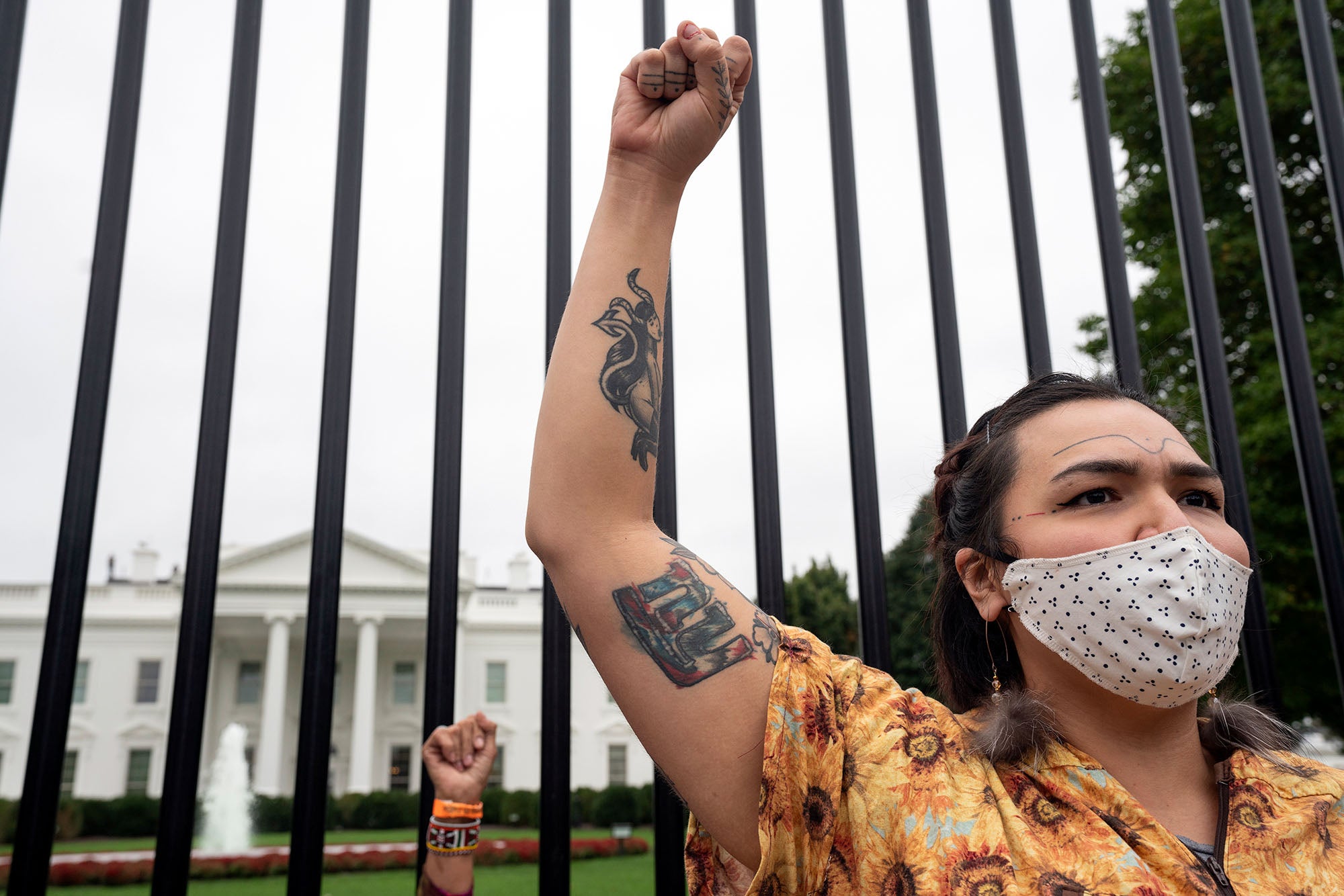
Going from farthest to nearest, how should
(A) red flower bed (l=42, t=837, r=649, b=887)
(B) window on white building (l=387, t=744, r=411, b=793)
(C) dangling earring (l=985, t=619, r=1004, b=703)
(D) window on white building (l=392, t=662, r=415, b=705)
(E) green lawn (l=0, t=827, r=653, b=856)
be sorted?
1. (D) window on white building (l=392, t=662, r=415, b=705)
2. (B) window on white building (l=387, t=744, r=411, b=793)
3. (E) green lawn (l=0, t=827, r=653, b=856)
4. (A) red flower bed (l=42, t=837, r=649, b=887)
5. (C) dangling earring (l=985, t=619, r=1004, b=703)

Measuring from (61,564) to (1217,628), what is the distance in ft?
6.04

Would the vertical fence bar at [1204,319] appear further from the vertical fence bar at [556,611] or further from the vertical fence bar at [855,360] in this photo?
the vertical fence bar at [556,611]

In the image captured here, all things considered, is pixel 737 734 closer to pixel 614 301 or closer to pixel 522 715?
pixel 614 301

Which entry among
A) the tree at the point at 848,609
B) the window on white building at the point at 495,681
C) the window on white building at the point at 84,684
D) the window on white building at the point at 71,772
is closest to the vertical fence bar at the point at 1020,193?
the tree at the point at 848,609

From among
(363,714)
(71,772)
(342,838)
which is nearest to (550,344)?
(342,838)

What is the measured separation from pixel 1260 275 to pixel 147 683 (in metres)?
48.4

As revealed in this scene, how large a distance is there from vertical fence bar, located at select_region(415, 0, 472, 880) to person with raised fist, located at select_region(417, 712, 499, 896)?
5cm

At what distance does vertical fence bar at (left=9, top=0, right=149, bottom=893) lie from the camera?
1.49m

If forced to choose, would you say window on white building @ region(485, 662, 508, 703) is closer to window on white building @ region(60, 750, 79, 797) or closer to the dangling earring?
window on white building @ region(60, 750, 79, 797)

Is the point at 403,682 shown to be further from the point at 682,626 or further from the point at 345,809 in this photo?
the point at 682,626

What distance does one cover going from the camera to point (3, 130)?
1.76 metres

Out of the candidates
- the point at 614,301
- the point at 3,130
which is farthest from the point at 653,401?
the point at 3,130

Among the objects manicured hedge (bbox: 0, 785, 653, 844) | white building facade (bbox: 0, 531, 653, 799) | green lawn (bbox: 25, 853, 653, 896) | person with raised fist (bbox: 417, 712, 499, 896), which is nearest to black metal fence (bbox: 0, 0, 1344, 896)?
person with raised fist (bbox: 417, 712, 499, 896)

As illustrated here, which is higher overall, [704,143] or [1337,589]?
[704,143]
